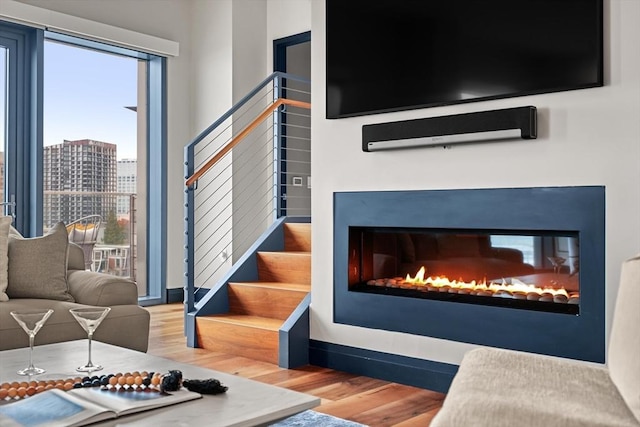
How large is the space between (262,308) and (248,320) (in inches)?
6.6

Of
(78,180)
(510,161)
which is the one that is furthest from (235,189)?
(510,161)

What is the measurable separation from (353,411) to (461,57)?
1698mm

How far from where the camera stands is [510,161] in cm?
300

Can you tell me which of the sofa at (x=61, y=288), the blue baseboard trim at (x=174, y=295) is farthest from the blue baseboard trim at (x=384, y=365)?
the blue baseboard trim at (x=174, y=295)

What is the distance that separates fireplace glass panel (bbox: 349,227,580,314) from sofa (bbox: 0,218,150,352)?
3.79ft

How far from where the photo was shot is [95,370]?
6.68 ft

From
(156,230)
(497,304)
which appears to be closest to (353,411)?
(497,304)

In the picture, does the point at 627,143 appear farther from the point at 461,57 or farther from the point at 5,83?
the point at 5,83

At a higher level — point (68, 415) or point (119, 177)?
point (119, 177)

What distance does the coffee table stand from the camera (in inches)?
63.3

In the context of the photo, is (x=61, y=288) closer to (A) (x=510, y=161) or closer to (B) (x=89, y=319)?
(B) (x=89, y=319)

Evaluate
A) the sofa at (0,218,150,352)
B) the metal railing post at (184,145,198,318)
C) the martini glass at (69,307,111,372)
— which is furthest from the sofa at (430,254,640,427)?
the metal railing post at (184,145,198,318)

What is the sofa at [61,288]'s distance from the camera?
3246 millimetres

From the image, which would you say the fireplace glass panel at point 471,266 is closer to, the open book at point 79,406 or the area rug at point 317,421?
the area rug at point 317,421
